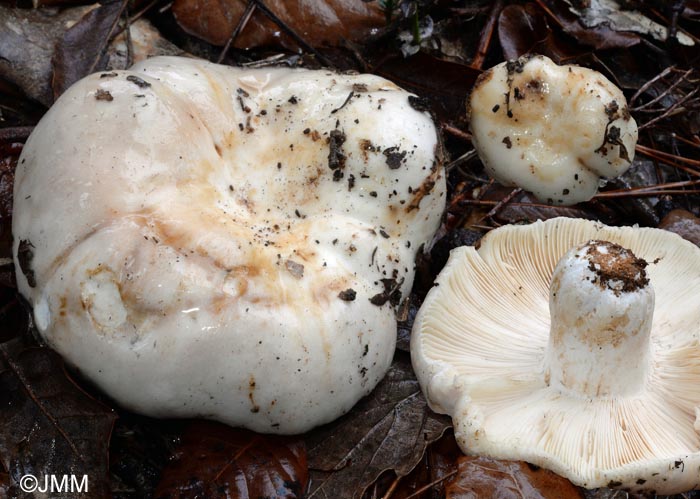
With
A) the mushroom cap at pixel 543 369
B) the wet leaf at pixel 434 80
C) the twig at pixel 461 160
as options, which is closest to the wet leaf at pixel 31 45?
the wet leaf at pixel 434 80

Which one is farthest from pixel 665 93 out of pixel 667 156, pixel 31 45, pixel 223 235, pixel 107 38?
pixel 31 45

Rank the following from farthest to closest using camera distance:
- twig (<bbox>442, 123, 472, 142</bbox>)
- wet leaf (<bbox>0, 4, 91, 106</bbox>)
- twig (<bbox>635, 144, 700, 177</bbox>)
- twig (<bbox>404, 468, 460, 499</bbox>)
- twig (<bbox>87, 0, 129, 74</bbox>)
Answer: twig (<bbox>635, 144, 700, 177</bbox>)
twig (<bbox>442, 123, 472, 142</bbox>)
twig (<bbox>87, 0, 129, 74</bbox>)
wet leaf (<bbox>0, 4, 91, 106</bbox>)
twig (<bbox>404, 468, 460, 499</bbox>)

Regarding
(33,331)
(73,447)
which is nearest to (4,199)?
(33,331)

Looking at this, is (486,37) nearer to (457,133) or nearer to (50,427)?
(457,133)

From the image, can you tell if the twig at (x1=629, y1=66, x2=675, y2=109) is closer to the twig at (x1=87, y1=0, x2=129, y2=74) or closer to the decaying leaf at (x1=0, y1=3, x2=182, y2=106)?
the decaying leaf at (x1=0, y1=3, x2=182, y2=106)

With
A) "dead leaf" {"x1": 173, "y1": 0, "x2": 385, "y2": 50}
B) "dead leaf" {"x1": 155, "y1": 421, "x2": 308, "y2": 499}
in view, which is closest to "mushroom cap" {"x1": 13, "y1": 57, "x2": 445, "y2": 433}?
"dead leaf" {"x1": 155, "y1": 421, "x2": 308, "y2": 499}

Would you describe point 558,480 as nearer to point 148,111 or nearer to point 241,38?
point 148,111
